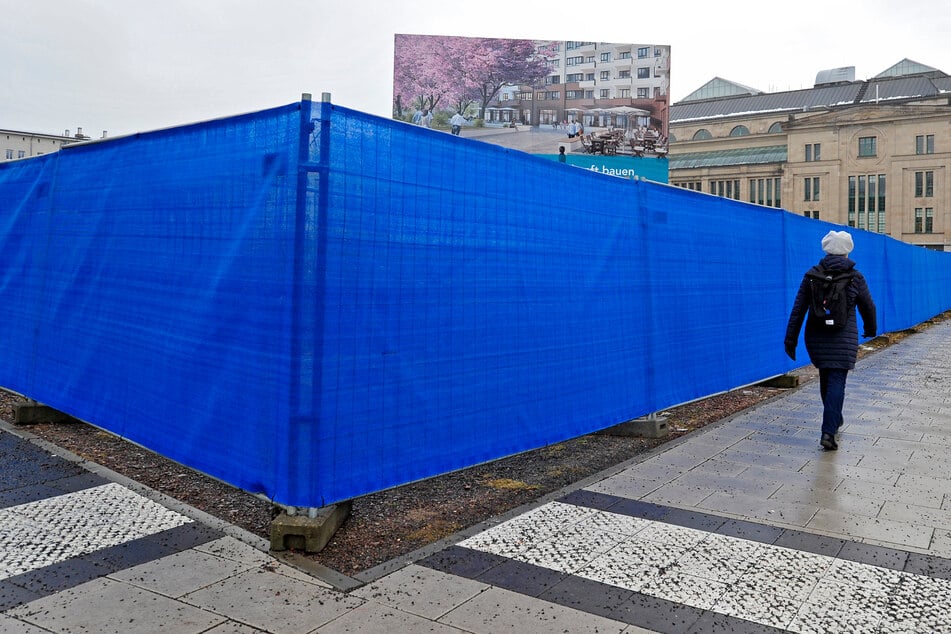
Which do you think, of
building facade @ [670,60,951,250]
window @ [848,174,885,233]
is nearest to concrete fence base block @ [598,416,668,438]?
building facade @ [670,60,951,250]

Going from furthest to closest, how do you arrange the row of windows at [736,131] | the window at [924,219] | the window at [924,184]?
the row of windows at [736,131], the window at [924,219], the window at [924,184]

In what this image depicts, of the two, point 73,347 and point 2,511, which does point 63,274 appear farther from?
point 2,511

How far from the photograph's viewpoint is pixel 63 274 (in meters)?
6.13

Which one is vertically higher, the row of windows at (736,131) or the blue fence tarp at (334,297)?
the row of windows at (736,131)

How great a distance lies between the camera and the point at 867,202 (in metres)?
80.2

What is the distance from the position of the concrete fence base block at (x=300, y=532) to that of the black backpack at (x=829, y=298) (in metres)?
4.90

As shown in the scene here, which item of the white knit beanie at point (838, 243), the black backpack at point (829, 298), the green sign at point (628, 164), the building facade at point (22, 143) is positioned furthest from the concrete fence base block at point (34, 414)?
the building facade at point (22, 143)

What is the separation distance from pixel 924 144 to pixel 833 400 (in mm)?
84221

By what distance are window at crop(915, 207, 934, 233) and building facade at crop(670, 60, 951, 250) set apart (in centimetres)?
10

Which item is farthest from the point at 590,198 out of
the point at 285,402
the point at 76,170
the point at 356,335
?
the point at 76,170

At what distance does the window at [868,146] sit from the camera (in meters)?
78.6

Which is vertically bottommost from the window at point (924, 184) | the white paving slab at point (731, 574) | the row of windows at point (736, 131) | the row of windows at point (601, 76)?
the white paving slab at point (731, 574)

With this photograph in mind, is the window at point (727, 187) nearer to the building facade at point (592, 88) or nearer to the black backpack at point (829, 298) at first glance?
the building facade at point (592, 88)

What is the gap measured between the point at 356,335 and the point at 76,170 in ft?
11.7
